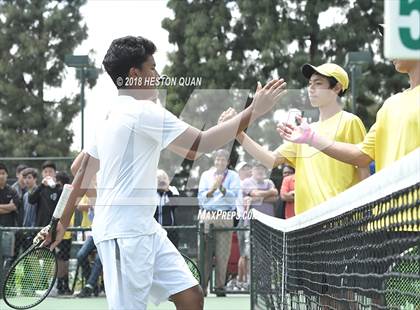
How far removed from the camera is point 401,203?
3.47 meters

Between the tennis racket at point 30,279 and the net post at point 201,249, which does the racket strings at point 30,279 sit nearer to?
the tennis racket at point 30,279

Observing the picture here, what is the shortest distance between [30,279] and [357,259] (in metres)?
3.52

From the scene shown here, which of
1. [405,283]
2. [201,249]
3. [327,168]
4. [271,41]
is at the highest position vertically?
[271,41]

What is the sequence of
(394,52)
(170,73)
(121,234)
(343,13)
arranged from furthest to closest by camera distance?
(343,13) → (170,73) → (121,234) → (394,52)

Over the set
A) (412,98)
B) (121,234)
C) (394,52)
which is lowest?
(121,234)

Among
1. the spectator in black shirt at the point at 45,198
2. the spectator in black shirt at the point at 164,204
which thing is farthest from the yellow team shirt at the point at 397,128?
the spectator in black shirt at the point at 45,198

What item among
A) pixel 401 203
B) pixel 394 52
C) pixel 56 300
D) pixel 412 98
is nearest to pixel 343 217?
pixel 412 98

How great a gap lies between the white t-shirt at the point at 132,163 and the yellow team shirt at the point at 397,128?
97cm

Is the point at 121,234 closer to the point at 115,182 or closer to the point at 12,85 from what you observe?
the point at 115,182

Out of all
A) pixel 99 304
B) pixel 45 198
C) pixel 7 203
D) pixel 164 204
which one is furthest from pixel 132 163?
pixel 7 203

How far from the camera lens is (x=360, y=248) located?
4051 millimetres

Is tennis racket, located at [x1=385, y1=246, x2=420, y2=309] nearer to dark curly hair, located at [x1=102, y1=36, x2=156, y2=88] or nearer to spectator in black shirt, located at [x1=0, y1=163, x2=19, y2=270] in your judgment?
dark curly hair, located at [x1=102, y1=36, x2=156, y2=88]

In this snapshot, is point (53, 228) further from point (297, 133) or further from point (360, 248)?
point (360, 248)

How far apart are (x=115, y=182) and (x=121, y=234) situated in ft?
0.79
